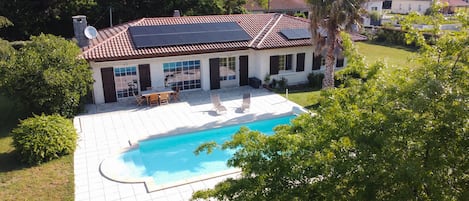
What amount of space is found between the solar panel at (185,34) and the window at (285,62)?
2.61 meters

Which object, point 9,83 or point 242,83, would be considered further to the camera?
point 242,83

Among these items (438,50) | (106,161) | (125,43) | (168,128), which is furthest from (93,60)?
(438,50)

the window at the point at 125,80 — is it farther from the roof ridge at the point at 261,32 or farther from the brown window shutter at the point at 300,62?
the brown window shutter at the point at 300,62

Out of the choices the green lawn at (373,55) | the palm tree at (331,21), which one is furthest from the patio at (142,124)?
the palm tree at (331,21)

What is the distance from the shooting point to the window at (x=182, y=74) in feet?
76.9

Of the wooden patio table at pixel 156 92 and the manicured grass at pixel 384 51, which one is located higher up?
the manicured grass at pixel 384 51

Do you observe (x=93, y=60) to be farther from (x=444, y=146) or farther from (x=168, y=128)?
(x=444, y=146)

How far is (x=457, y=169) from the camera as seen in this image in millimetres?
5664

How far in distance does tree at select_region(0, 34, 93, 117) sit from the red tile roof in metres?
1.81

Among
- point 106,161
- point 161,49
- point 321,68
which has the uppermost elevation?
point 161,49

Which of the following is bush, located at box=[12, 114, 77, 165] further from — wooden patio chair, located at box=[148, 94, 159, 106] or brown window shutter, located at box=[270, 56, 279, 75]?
brown window shutter, located at box=[270, 56, 279, 75]

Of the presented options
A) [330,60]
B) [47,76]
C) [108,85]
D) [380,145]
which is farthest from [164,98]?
[380,145]

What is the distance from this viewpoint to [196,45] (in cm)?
2333

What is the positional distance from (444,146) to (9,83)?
706 inches
